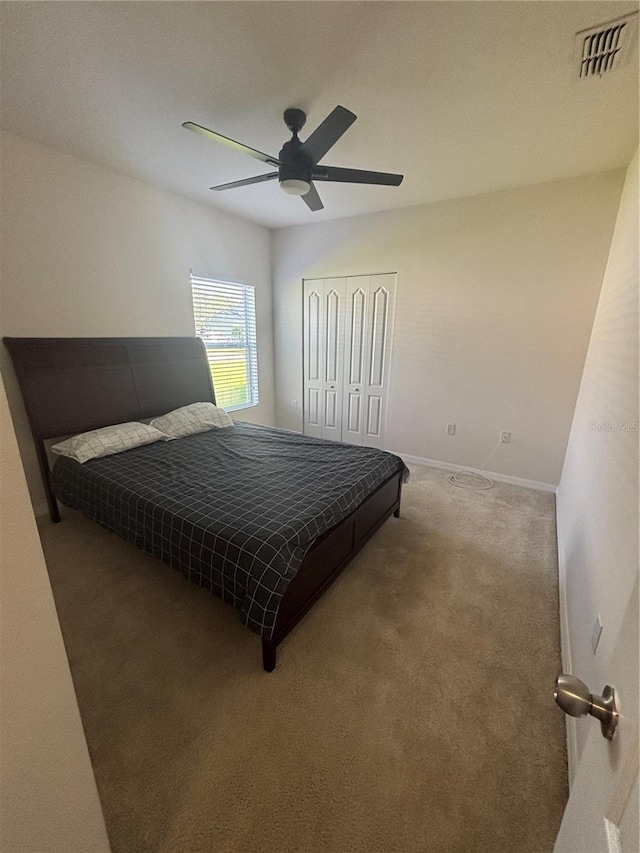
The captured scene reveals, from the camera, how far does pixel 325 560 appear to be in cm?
177

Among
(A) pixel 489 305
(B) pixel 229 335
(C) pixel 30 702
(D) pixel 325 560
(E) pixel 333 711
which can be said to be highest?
(A) pixel 489 305

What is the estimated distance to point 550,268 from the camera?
2.85 meters

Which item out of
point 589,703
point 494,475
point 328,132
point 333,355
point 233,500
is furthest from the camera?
point 333,355

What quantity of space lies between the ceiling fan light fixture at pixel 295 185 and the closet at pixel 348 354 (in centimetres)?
180

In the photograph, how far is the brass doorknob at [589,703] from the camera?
0.50m

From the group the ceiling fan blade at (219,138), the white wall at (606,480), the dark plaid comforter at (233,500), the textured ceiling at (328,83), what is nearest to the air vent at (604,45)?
the textured ceiling at (328,83)

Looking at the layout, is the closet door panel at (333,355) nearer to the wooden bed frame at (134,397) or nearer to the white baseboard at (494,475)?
the white baseboard at (494,475)

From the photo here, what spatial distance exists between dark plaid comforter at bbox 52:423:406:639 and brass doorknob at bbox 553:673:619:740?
1.05 meters

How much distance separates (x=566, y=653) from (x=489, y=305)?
2.73m

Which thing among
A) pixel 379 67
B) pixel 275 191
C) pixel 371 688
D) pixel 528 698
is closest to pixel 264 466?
pixel 371 688

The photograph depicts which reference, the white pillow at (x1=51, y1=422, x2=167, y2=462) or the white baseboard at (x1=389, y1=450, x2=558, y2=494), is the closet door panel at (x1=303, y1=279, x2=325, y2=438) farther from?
the white pillow at (x1=51, y1=422, x2=167, y2=462)

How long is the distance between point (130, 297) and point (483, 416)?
137 inches

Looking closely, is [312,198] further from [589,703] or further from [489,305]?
[589,703]

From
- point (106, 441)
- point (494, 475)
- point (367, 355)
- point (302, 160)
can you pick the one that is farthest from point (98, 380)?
point (494, 475)
